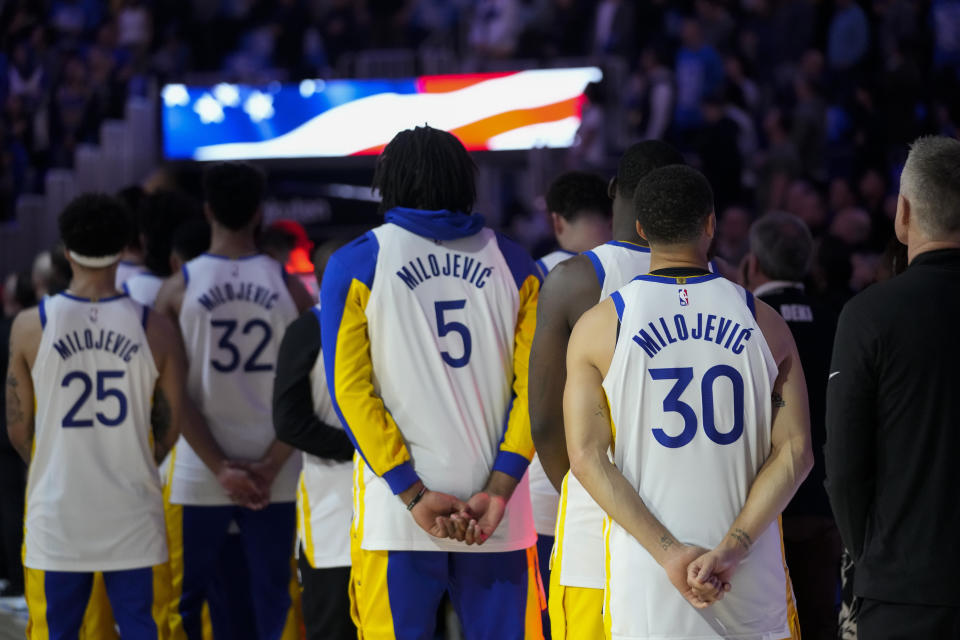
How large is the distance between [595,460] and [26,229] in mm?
12705

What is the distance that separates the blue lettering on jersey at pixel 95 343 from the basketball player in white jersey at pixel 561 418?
184 cm

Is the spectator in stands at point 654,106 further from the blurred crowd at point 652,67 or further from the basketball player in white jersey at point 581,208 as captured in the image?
Answer: the basketball player in white jersey at point 581,208

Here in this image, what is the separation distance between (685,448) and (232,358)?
270 cm

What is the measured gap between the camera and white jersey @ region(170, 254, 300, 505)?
516cm

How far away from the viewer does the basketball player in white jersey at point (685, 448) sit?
2979mm

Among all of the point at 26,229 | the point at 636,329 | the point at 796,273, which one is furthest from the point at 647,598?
the point at 26,229

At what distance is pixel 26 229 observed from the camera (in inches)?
564

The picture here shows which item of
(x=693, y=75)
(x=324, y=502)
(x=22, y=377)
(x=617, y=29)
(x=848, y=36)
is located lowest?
(x=324, y=502)

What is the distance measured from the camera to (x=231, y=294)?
17.0 feet

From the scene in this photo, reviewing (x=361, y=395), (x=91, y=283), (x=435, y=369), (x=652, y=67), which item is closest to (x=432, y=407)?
(x=435, y=369)

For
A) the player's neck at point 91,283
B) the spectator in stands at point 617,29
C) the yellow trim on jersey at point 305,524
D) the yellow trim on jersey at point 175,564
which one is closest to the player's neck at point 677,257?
the yellow trim on jersey at point 305,524

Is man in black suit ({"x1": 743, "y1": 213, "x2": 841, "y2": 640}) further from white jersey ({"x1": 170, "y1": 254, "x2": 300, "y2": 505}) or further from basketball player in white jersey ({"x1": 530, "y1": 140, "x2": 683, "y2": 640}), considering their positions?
white jersey ({"x1": 170, "y1": 254, "x2": 300, "y2": 505})

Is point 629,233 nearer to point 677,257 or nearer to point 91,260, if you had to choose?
point 677,257

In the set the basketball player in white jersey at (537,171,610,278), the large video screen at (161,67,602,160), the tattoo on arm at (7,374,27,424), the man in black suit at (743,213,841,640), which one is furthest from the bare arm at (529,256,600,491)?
the large video screen at (161,67,602,160)
